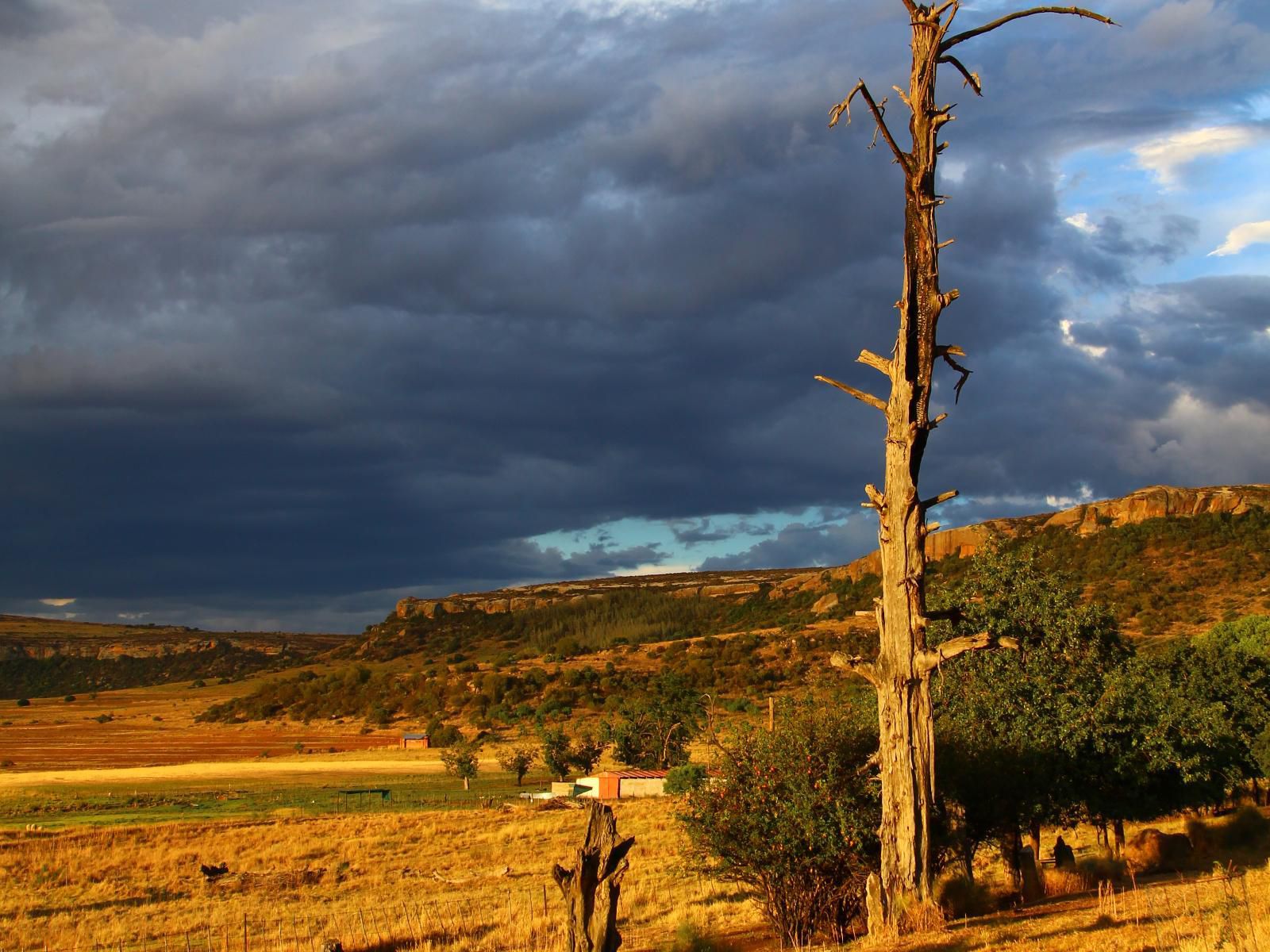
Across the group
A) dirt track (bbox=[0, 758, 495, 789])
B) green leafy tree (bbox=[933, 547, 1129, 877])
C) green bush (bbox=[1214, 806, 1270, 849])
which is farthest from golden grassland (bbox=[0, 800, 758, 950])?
dirt track (bbox=[0, 758, 495, 789])

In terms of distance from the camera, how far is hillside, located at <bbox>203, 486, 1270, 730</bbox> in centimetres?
7700

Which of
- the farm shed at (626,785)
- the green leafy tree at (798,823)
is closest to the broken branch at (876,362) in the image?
the green leafy tree at (798,823)

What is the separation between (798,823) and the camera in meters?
14.6

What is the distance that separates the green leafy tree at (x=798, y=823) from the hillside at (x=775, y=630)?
4307 centimetres

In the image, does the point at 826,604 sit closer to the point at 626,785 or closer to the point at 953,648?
the point at 626,785

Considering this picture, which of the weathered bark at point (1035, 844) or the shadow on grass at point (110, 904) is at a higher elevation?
the weathered bark at point (1035, 844)

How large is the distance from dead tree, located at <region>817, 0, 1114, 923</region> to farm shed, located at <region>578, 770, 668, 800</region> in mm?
40253

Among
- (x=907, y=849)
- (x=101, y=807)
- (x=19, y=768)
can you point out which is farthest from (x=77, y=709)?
(x=907, y=849)

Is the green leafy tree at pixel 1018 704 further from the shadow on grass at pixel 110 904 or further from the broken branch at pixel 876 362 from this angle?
the shadow on grass at pixel 110 904

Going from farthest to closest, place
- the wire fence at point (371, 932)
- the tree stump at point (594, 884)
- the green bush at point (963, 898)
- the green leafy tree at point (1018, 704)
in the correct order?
the wire fence at point (371, 932)
the green leafy tree at point (1018, 704)
the green bush at point (963, 898)
the tree stump at point (594, 884)

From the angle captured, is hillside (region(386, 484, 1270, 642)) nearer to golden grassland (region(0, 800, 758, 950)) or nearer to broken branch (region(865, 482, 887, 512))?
golden grassland (region(0, 800, 758, 950))

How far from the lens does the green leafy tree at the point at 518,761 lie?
6412 centimetres

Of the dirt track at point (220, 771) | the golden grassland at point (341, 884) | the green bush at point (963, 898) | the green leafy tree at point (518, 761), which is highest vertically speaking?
the green bush at point (963, 898)

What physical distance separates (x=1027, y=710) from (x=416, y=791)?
43542 mm
